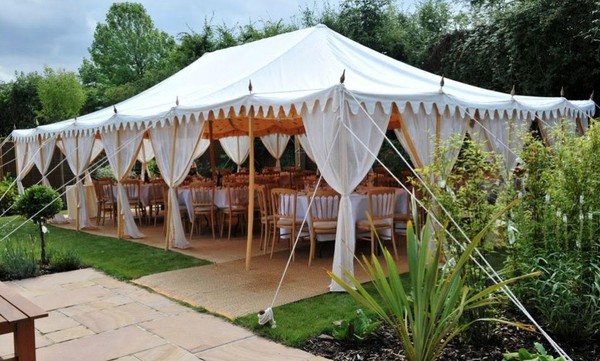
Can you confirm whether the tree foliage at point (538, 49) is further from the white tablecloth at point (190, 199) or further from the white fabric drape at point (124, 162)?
the white fabric drape at point (124, 162)

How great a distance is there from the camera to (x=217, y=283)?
18.5 ft

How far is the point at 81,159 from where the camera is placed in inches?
390

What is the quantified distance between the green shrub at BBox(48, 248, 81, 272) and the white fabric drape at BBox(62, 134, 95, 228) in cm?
318

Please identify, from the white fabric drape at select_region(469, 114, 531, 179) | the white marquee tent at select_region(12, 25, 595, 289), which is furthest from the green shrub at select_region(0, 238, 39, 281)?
the white fabric drape at select_region(469, 114, 531, 179)

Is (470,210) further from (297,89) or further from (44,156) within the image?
(44,156)

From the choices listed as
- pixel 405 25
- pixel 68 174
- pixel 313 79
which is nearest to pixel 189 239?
pixel 313 79

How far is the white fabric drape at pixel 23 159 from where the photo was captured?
1146 centimetres

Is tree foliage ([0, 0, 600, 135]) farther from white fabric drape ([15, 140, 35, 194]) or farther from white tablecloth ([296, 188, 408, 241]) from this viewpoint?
white fabric drape ([15, 140, 35, 194])

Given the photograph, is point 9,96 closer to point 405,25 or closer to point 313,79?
point 405,25

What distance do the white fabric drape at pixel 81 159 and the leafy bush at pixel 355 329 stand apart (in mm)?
7350

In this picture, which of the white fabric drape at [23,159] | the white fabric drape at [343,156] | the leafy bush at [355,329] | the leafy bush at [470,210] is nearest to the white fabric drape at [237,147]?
the white fabric drape at [23,159]

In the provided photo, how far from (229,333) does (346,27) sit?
1377 centimetres

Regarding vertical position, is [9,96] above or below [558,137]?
above

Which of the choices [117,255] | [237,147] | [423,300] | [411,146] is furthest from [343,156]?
[237,147]
